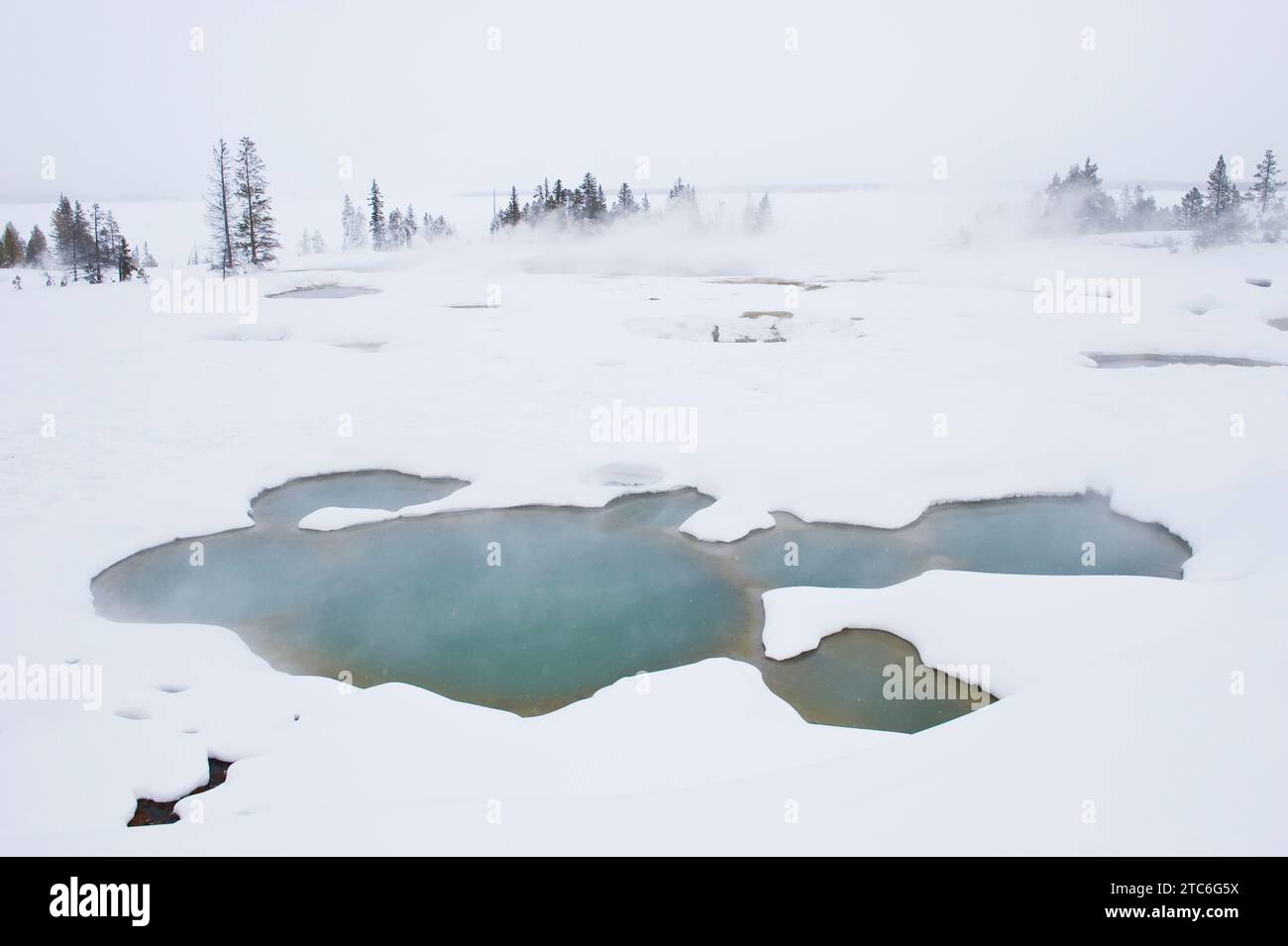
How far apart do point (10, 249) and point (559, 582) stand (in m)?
82.2

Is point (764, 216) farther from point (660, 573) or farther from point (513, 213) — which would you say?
point (660, 573)

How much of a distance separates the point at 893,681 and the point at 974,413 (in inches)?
446

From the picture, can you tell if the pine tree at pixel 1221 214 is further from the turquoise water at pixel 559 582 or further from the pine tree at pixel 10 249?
the pine tree at pixel 10 249

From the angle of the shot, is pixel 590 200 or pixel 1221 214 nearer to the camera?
pixel 1221 214

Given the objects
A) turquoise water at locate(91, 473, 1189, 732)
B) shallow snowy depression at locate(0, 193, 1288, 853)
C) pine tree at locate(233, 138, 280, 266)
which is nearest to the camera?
shallow snowy depression at locate(0, 193, 1288, 853)

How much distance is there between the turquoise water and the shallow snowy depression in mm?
98

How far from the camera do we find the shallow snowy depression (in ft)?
20.7

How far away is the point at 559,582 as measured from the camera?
13.4 meters

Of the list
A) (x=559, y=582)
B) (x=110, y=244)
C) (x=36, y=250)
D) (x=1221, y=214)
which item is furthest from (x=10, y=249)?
(x=1221, y=214)

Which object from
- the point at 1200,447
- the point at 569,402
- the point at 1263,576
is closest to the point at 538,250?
the point at 569,402

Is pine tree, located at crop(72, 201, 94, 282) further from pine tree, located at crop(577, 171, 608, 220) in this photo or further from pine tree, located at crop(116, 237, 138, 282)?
pine tree, located at crop(577, 171, 608, 220)

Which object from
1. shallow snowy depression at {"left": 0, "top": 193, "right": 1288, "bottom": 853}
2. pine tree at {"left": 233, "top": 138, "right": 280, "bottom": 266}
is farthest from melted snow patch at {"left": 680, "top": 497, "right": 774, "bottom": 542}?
pine tree at {"left": 233, "top": 138, "right": 280, "bottom": 266}

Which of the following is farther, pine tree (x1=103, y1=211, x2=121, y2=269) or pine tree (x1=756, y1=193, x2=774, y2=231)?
pine tree (x1=756, y1=193, x2=774, y2=231)

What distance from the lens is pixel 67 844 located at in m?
5.70
